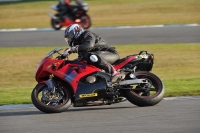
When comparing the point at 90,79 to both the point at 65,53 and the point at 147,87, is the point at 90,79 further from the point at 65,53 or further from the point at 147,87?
the point at 147,87

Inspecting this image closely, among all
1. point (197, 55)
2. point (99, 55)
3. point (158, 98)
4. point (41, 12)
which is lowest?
point (41, 12)

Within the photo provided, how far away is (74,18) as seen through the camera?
2500 centimetres

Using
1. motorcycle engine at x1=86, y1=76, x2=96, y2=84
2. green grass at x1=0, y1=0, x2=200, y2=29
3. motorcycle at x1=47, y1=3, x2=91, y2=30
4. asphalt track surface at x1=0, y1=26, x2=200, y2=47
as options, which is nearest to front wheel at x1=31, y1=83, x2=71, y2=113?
motorcycle engine at x1=86, y1=76, x2=96, y2=84

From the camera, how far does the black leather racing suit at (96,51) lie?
8.50 metres

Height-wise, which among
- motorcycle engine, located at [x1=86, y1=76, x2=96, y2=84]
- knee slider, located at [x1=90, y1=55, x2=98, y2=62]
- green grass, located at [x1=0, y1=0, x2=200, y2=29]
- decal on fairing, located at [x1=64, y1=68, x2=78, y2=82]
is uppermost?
knee slider, located at [x1=90, y1=55, x2=98, y2=62]

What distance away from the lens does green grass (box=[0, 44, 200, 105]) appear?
10.4m

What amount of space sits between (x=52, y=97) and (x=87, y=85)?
0.56m

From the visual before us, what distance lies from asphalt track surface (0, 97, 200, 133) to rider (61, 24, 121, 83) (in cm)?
65

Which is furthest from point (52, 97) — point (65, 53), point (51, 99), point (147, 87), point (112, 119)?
point (147, 87)

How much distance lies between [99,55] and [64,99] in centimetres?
84

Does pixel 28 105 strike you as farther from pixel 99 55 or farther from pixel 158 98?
pixel 158 98

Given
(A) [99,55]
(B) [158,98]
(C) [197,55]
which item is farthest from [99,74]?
(C) [197,55]

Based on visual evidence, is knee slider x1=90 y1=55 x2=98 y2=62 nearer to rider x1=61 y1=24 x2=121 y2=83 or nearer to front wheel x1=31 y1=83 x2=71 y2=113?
rider x1=61 y1=24 x2=121 y2=83

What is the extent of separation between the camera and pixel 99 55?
28.1ft
